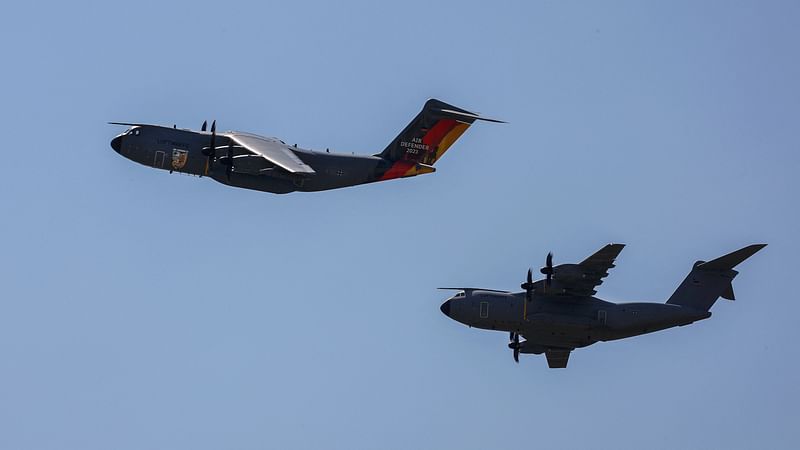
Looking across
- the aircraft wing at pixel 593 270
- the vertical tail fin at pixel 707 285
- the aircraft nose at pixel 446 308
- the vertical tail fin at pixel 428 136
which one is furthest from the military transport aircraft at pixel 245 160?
the vertical tail fin at pixel 707 285

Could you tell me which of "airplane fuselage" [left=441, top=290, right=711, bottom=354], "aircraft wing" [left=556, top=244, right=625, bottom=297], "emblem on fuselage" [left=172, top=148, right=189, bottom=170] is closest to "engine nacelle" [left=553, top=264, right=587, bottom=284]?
"aircraft wing" [left=556, top=244, right=625, bottom=297]

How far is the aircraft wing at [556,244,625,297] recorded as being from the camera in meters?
64.8

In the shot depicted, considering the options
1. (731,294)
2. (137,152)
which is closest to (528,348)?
(731,294)

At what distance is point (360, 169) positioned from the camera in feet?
241

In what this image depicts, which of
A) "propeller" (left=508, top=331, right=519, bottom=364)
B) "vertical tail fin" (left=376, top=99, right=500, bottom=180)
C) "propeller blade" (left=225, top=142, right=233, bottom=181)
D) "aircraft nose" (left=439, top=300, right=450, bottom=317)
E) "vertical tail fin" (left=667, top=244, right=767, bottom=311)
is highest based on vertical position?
"vertical tail fin" (left=376, top=99, right=500, bottom=180)

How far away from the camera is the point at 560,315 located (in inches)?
2643

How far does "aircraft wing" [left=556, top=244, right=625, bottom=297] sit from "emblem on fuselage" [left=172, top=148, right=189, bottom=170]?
20.6 metres

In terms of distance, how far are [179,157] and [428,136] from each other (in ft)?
45.3

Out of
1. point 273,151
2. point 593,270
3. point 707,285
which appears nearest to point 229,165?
point 273,151

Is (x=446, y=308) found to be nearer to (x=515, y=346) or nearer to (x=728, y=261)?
(x=515, y=346)

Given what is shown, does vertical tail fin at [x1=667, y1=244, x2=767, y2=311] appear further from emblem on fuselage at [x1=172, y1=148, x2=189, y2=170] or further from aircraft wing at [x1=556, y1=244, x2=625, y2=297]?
emblem on fuselage at [x1=172, y1=148, x2=189, y2=170]

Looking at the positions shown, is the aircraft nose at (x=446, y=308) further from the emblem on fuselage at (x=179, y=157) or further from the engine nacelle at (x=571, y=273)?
the emblem on fuselage at (x=179, y=157)

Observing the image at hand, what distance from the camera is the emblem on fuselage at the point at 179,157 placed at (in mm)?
71312

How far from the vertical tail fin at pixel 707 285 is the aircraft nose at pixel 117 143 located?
29.4 m
